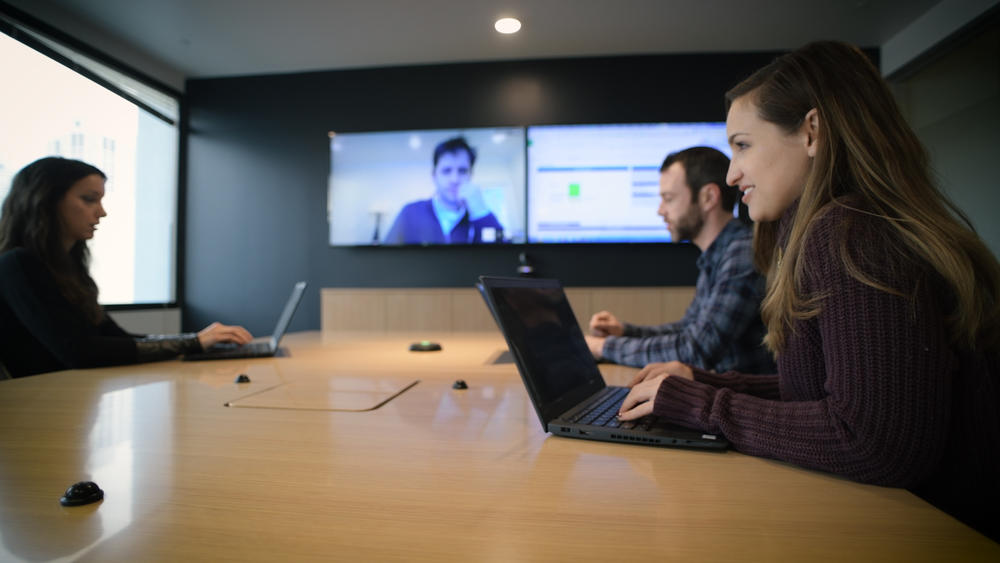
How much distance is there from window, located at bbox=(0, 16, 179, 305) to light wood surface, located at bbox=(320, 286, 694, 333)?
1416 millimetres

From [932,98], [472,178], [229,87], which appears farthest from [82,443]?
[932,98]

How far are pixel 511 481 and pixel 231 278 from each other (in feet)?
15.0

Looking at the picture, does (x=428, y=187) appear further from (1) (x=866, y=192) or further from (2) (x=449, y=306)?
(1) (x=866, y=192)

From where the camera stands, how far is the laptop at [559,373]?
0.77 m

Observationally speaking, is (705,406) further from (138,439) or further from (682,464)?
(138,439)

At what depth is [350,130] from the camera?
4379mm

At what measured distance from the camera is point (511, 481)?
62 centimetres

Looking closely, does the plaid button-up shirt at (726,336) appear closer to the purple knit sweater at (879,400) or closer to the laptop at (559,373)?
the laptop at (559,373)

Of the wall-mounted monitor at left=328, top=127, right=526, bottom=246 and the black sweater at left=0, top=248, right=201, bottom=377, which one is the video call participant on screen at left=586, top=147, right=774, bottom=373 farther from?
the wall-mounted monitor at left=328, top=127, right=526, bottom=246

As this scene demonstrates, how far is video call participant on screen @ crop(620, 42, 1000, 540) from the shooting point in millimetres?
606

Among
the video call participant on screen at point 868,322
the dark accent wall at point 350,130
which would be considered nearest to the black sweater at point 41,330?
the video call participant on screen at point 868,322

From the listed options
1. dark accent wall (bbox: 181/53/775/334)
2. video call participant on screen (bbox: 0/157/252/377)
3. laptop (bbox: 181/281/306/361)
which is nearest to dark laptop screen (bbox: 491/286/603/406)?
laptop (bbox: 181/281/306/361)

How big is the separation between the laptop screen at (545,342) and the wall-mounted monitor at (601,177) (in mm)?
2830

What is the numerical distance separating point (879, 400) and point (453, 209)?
368cm
